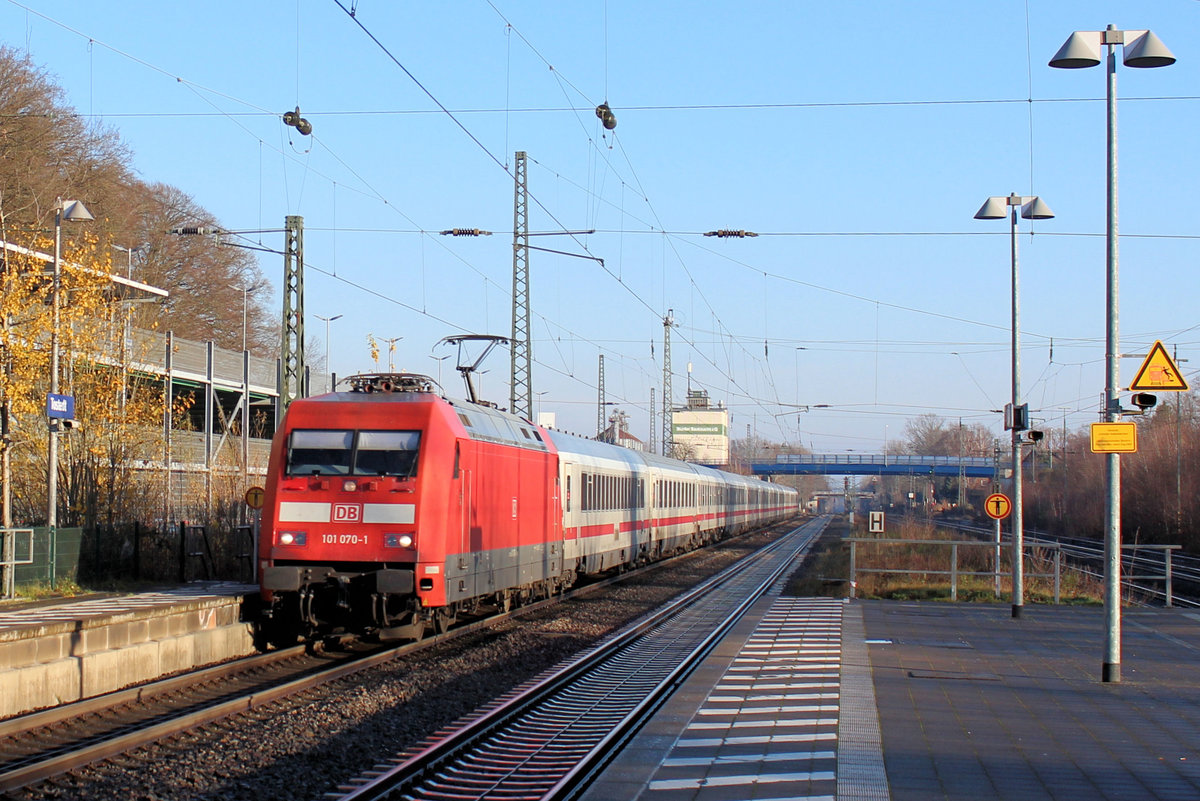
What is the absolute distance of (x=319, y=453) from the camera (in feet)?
47.3

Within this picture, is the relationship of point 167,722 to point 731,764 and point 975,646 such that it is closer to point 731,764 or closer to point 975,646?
point 731,764

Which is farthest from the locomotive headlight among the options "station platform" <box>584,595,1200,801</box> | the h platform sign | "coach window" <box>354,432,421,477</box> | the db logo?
the h platform sign

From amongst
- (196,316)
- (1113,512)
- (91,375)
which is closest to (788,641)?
(1113,512)

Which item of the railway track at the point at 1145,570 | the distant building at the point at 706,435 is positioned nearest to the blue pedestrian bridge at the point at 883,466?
the distant building at the point at 706,435

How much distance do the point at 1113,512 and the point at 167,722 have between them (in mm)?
9509

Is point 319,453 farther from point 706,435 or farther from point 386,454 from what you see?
point 706,435

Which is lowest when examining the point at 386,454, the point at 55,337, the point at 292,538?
the point at 292,538

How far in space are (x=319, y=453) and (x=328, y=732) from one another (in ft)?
17.0

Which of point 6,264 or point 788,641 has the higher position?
point 6,264

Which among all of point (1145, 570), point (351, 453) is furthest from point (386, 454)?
point (1145, 570)

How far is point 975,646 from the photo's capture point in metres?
15.0

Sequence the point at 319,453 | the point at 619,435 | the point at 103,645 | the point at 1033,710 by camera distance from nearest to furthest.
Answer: the point at 1033,710
the point at 103,645
the point at 319,453
the point at 619,435

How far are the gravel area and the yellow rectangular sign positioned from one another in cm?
671

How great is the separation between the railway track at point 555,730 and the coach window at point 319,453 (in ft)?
12.2
